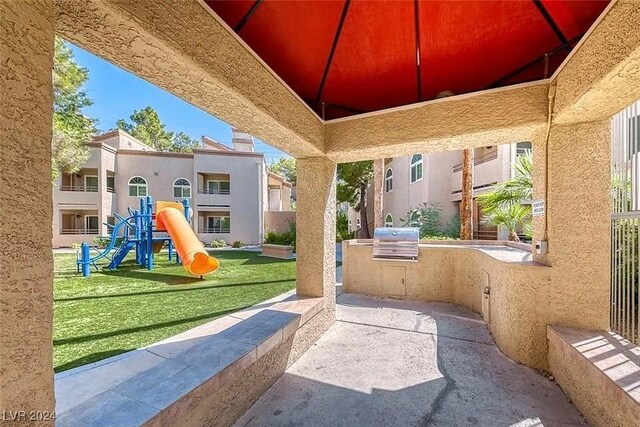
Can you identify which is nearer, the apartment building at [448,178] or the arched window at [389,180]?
the apartment building at [448,178]

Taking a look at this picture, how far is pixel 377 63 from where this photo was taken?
10.4 feet

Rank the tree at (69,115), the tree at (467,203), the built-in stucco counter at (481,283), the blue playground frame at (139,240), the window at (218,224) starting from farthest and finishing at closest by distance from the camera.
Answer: the window at (218,224)
the tree at (69,115)
the blue playground frame at (139,240)
the tree at (467,203)
the built-in stucco counter at (481,283)

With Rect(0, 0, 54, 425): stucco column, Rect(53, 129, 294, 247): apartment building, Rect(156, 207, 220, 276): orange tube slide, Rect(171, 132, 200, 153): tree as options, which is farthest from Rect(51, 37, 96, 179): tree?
Rect(171, 132, 200, 153): tree

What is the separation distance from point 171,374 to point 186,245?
810 centimetres

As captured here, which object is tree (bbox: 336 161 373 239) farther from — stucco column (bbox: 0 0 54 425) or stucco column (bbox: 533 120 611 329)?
stucco column (bbox: 0 0 54 425)

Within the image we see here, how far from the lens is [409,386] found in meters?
3.30

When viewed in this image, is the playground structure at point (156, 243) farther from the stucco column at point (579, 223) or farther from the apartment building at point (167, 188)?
the apartment building at point (167, 188)

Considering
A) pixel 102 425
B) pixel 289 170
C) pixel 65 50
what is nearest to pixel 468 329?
pixel 102 425

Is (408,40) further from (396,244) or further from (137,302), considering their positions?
(137,302)

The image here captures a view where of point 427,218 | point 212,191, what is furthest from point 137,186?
point 427,218

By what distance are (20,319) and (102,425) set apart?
966 mm

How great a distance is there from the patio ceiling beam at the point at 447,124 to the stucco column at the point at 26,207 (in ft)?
11.0

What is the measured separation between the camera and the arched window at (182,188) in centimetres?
2227

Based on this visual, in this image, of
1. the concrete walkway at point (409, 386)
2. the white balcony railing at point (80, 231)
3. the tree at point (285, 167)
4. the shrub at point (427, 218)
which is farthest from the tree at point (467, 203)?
the tree at point (285, 167)
